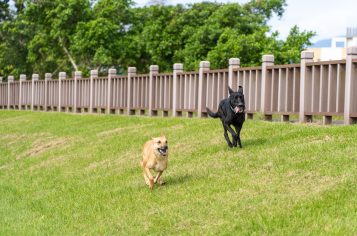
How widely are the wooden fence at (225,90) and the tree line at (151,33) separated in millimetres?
10099

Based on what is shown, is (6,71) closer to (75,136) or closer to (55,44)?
(55,44)

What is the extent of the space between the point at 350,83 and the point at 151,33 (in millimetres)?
31971

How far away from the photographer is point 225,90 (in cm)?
2111

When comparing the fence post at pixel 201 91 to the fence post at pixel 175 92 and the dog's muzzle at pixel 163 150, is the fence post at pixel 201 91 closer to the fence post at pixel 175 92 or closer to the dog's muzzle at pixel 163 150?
the fence post at pixel 175 92

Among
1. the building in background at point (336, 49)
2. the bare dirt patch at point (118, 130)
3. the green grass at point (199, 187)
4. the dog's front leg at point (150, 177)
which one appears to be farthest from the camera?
the building in background at point (336, 49)

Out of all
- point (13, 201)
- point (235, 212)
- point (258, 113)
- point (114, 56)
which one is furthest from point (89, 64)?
point (235, 212)

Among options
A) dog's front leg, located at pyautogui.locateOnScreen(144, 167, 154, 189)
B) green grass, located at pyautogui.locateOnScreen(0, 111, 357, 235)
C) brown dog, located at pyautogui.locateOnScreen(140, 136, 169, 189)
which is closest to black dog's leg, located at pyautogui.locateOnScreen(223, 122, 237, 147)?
green grass, located at pyautogui.locateOnScreen(0, 111, 357, 235)

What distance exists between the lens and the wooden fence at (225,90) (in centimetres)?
1653

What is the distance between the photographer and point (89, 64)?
165ft

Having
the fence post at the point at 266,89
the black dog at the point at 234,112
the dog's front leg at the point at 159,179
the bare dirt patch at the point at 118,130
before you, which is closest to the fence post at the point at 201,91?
the bare dirt patch at the point at 118,130

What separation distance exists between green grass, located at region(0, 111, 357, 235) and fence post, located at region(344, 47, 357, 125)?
3.74ft

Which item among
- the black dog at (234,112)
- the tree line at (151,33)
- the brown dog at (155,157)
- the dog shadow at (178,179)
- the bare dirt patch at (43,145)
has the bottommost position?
the bare dirt patch at (43,145)

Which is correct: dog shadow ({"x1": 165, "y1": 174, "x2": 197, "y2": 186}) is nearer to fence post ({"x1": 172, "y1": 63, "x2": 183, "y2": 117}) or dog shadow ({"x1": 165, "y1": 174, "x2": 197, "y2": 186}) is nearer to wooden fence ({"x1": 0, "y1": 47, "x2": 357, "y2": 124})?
wooden fence ({"x1": 0, "y1": 47, "x2": 357, "y2": 124})

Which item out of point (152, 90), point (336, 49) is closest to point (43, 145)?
point (152, 90)
